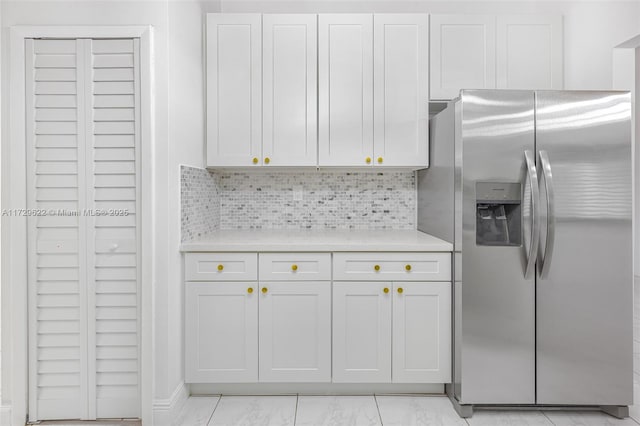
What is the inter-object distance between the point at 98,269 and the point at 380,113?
188 centimetres

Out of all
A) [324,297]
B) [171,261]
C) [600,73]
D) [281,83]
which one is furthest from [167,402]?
[600,73]

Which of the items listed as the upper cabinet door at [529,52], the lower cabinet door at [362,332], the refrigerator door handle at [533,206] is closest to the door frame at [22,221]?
the lower cabinet door at [362,332]

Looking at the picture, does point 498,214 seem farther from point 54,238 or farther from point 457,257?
point 54,238

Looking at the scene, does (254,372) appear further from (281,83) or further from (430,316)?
(281,83)

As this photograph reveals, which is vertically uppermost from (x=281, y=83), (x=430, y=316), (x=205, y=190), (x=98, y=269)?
(x=281, y=83)

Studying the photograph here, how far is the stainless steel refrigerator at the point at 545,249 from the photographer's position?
223 centimetres

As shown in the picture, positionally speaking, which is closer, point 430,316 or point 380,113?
point 430,316

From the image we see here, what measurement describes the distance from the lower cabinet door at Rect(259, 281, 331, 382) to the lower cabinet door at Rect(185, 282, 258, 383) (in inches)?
2.7

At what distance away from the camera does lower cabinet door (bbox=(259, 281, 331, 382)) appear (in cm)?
244

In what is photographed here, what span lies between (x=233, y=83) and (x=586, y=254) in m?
2.28

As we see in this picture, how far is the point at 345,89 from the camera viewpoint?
2.80 metres

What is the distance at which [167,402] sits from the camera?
2.21 metres

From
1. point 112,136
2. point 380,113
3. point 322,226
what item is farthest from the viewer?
point 322,226

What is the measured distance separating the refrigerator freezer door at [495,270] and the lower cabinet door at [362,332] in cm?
41
